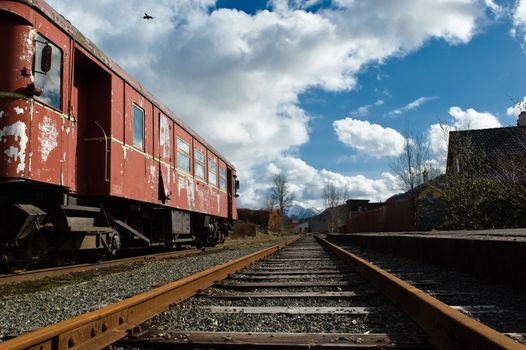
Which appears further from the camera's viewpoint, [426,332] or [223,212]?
[223,212]

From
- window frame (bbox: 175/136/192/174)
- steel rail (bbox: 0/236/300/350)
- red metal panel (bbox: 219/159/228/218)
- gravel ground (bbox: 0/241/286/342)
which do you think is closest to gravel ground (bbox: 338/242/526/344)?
steel rail (bbox: 0/236/300/350)

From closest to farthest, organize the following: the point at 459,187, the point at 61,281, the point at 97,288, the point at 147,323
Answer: the point at 147,323
the point at 97,288
the point at 61,281
the point at 459,187

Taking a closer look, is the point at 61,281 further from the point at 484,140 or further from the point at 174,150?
the point at 484,140

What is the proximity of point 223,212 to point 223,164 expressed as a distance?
6.31 ft

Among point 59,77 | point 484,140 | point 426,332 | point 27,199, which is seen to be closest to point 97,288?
point 27,199

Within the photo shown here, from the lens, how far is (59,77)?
20.7ft

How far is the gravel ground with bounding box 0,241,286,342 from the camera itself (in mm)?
3490

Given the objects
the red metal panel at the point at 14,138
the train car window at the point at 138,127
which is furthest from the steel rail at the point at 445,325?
the train car window at the point at 138,127

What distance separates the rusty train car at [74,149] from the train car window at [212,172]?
11.2ft

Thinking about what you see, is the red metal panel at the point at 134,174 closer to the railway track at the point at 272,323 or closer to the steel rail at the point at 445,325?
the railway track at the point at 272,323

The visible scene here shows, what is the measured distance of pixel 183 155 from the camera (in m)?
12.1

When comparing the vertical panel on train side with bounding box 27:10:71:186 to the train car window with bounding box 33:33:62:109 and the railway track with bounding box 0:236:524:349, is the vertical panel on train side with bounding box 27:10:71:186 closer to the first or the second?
the train car window with bounding box 33:33:62:109

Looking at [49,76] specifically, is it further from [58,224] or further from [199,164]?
[199,164]

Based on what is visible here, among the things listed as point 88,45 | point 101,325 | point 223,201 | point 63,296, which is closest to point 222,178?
point 223,201
